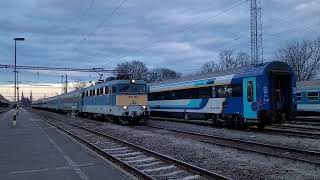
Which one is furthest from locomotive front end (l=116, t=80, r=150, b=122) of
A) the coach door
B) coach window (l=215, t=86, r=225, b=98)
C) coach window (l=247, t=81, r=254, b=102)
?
coach window (l=247, t=81, r=254, b=102)

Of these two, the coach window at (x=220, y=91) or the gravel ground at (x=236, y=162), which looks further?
the coach window at (x=220, y=91)

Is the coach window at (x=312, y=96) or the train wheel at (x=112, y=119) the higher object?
the coach window at (x=312, y=96)

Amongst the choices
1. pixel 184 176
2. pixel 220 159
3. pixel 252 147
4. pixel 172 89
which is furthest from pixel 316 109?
pixel 184 176

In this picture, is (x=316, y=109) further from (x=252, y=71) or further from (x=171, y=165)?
(x=171, y=165)

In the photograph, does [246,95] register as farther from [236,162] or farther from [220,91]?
[236,162]

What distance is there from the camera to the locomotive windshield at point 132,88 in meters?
29.7

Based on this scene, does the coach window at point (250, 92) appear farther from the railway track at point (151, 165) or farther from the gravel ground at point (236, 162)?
the railway track at point (151, 165)

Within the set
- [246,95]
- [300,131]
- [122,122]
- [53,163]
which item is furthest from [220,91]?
[53,163]

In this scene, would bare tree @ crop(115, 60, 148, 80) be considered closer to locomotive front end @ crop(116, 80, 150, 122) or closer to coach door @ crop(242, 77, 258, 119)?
locomotive front end @ crop(116, 80, 150, 122)

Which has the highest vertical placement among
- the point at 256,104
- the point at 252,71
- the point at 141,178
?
the point at 252,71

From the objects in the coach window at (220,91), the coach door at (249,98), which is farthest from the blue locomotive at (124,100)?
the coach door at (249,98)

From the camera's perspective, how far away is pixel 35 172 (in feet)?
37.0

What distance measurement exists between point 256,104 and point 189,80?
29.2ft

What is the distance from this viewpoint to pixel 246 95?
890 inches
